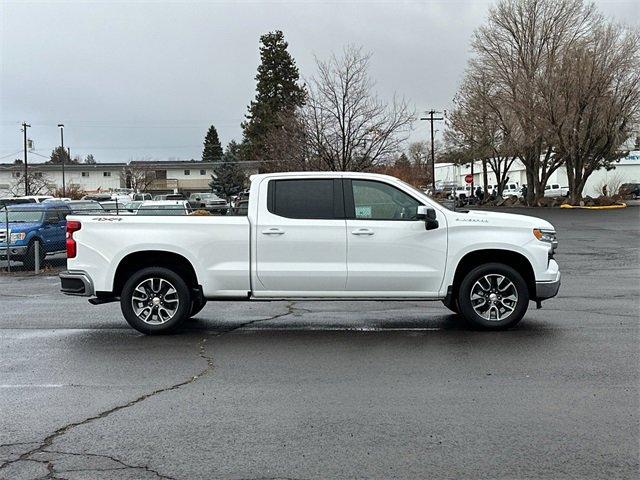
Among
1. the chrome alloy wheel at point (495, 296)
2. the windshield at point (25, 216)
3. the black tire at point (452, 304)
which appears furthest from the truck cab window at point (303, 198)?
the windshield at point (25, 216)

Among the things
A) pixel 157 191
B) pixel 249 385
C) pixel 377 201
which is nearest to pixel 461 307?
pixel 377 201

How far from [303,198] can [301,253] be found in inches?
28.6

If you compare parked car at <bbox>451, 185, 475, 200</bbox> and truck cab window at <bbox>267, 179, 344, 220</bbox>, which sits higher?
parked car at <bbox>451, 185, 475, 200</bbox>

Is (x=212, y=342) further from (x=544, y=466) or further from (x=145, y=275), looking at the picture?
(x=544, y=466)

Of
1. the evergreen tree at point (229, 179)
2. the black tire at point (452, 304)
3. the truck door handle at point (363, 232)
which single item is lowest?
the black tire at point (452, 304)

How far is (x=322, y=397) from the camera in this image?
609 cm

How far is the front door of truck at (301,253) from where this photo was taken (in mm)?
8656

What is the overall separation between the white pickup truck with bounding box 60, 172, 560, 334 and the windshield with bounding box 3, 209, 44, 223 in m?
10.7

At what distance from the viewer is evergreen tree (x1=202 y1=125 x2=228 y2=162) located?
10919 centimetres

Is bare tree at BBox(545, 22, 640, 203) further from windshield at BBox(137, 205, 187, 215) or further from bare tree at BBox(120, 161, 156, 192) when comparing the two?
bare tree at BBox(120, 161, 156, 192)

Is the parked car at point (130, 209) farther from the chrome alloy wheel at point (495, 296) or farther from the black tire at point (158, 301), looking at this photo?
the chrome alloy wheel at point (495, 296)

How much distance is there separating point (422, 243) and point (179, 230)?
3.02 metres

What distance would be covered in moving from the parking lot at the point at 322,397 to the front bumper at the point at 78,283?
60cm

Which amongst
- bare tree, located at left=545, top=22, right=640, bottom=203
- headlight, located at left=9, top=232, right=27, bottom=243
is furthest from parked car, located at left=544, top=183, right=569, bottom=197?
headlight, located at left=9, top=232, right=27, bottom=243
